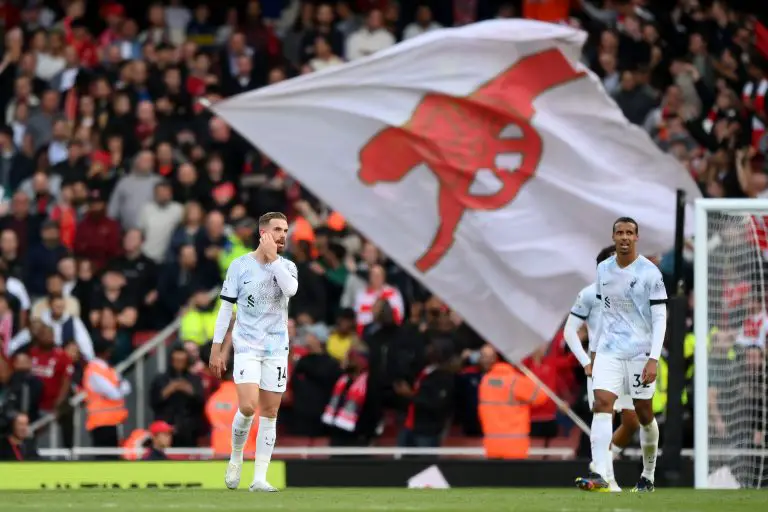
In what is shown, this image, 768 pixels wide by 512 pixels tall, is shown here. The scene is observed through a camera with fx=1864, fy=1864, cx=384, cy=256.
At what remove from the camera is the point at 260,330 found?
15211 mm

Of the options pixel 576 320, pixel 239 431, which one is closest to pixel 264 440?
pixel 239 431

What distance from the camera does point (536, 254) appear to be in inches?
742

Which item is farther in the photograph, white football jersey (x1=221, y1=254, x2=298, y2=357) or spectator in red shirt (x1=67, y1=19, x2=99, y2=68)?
spectator in red shirt (x1=67, y1=19, x2=99, y2=68)

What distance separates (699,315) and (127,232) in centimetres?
826

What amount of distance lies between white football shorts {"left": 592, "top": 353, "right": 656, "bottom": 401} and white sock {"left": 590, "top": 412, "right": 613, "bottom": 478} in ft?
0.78

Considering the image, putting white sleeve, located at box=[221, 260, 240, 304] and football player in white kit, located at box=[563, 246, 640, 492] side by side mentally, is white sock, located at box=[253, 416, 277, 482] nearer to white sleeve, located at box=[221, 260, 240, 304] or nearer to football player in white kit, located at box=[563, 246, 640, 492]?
white sleeve, located at box=[221, 260, 240, 304]

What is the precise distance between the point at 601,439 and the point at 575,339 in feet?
3.09

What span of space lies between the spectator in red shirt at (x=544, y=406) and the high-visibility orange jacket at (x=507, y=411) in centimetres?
29

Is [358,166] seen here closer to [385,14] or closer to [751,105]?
[751,105]

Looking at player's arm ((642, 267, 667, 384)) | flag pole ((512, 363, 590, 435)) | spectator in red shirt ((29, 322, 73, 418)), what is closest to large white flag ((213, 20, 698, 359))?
flag pole ((512, 363, 590, 435))

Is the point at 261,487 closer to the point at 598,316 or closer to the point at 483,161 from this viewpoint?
the point at 598,316

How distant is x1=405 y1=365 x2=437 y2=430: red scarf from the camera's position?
Result: 2055 cm

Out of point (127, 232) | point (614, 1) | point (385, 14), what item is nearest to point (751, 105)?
point (614, 1)

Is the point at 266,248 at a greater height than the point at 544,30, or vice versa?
the point at 544,30
